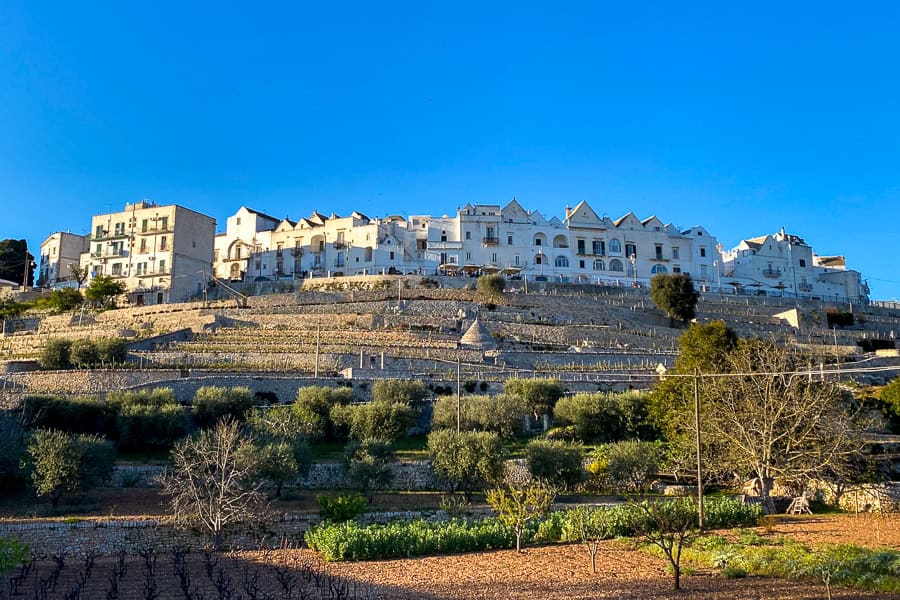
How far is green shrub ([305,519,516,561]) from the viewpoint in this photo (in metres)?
20.9

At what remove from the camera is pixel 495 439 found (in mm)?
27859

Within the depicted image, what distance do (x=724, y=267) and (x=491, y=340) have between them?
44272mm

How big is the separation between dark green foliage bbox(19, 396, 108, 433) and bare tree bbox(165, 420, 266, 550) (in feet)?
27.0

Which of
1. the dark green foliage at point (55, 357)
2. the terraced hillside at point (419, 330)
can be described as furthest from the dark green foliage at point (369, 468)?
the dark green foliage at point (55, 357)

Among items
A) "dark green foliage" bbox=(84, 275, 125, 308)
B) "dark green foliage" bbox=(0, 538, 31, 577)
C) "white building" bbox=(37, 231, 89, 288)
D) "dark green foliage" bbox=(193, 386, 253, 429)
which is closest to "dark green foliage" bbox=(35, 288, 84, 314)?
"dark green foliage" bbox=(84, 275, 125, 308)

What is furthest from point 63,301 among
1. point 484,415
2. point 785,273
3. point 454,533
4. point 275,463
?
point 785,273

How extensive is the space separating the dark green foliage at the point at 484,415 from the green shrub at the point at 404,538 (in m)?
10.1

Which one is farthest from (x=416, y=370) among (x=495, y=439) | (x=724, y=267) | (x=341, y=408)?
(x=724, y=267)

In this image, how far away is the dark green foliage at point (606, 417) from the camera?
114ft

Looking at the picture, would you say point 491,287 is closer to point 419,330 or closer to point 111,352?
point 419,330

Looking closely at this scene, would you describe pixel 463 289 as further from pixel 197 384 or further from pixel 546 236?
pixel 197 384

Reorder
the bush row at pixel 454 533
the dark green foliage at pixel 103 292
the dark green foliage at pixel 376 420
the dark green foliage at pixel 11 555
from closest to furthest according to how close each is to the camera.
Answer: the dark green foliage at pixel 11 555 → the bush row at pixel 454 533 → the dark green foliage at pixel 376 420 → the dark green foliage at pixel 103 292

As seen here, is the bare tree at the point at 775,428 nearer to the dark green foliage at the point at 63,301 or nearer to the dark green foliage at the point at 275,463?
the dark green foliage at the point at 275,463

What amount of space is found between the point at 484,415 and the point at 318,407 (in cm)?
710
